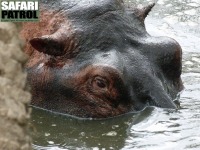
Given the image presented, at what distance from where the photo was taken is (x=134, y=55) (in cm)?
813

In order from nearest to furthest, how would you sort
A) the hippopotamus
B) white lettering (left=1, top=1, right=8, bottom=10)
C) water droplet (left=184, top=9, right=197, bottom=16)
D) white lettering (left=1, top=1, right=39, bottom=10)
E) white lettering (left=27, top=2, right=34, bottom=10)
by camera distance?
1. white lettering (left=1, top=1, right=8, bottom=10)
2. white lettering (left=1, top=1, right=39, bottom=10)
3. the hippopotamus
4. white lettering (left=27, top=2, right=34, bottom=10)
5. water droplet (left=184, top=9, right=197, bottom=16)

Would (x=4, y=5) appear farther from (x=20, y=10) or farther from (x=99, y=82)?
(x=99, y=82)

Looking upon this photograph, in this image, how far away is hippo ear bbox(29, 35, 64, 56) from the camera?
7965mm

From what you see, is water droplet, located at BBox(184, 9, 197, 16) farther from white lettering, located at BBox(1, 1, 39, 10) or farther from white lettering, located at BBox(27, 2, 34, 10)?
white lettering, located at BBox(1, 1, 39, 10)

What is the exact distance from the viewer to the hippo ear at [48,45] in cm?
796

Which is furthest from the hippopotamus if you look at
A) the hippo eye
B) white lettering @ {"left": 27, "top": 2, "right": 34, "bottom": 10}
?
white lettering @ {"left": 27, "top": 2, "right": 34, "bottom": 10}

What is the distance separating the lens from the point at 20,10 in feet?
24.6

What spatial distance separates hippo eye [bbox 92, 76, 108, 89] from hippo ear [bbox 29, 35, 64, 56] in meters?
0.59

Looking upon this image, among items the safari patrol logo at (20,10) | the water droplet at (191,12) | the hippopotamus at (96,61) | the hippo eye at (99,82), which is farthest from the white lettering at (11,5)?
the water droplet at (191,12)

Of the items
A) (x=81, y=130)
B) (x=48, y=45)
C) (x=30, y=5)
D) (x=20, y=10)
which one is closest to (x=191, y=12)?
(x=30, y=5)

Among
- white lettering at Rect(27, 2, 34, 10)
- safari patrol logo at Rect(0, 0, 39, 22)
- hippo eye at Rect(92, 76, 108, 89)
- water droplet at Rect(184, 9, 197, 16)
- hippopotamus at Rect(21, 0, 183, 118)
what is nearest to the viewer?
safari patrol logo at Rect(0, 0, 39, 22)

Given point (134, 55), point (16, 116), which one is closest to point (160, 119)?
point (134, 55)

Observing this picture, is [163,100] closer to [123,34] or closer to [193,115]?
[193,115]

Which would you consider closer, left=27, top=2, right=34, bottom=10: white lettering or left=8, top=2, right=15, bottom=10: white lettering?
left=8, top=2, right=15, bottom=10: white lettering
